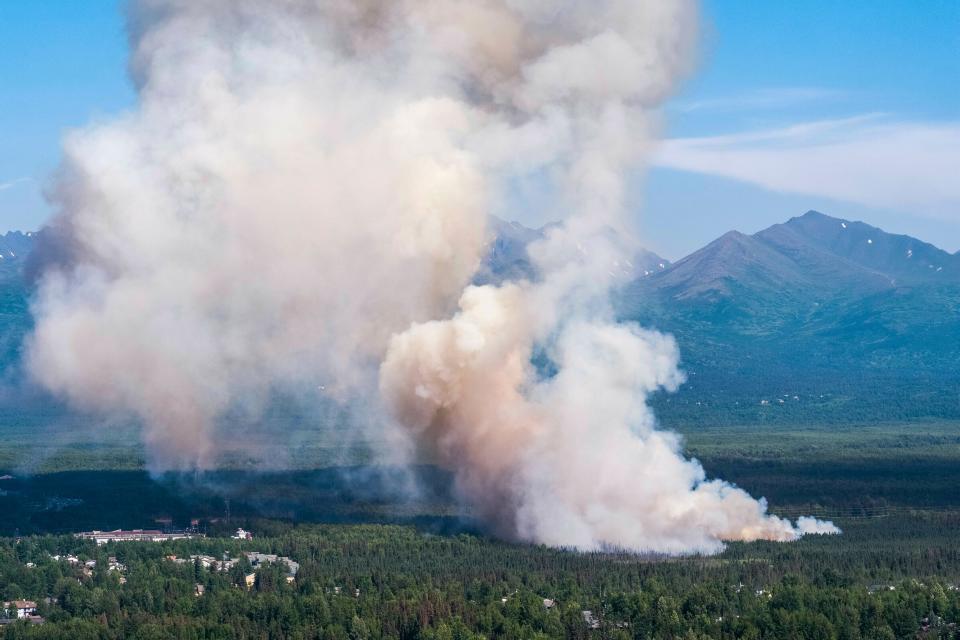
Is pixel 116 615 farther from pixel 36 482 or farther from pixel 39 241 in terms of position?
pixel 36 482

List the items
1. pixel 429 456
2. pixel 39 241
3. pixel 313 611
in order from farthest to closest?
pixel 429 456, pixel 39 241, pixel 313 611

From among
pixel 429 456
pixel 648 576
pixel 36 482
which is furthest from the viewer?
pixel 36 482

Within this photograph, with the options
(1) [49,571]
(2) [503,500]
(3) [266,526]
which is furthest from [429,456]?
(1) [49,571]

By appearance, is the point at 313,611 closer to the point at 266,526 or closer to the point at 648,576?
the point at 648,576

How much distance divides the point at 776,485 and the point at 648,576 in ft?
139

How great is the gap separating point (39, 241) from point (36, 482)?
3531 cm

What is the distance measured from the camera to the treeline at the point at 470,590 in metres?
66.0

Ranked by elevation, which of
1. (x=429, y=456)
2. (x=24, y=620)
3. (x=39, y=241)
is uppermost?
(x=39, y=241)

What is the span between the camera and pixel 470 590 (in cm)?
7288

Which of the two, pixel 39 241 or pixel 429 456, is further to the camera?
pixel 429 456

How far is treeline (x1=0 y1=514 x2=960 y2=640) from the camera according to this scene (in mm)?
66000

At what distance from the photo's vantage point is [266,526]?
91312mm

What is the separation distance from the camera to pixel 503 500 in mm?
86250

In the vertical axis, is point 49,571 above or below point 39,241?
below
